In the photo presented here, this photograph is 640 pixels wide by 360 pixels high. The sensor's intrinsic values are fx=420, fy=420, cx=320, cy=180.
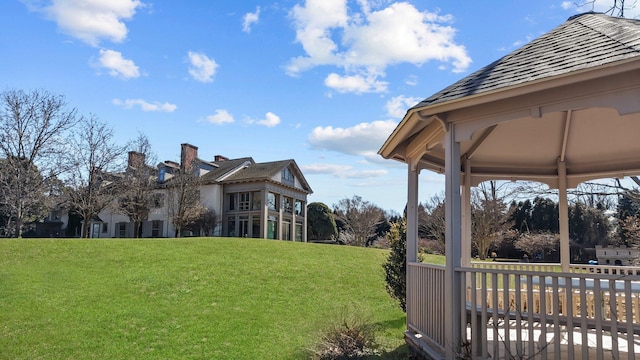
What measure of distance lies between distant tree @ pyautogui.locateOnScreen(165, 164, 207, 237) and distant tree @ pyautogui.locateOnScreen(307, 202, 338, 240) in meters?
12.5

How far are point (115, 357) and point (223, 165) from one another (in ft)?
99.2

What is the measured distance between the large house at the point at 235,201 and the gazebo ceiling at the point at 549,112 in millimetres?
25693

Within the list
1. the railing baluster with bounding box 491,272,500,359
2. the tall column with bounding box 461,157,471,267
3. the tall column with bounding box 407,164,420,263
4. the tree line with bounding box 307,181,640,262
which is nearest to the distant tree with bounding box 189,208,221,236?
the tree line with bounding box 307,181,640,262

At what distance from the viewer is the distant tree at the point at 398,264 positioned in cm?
983

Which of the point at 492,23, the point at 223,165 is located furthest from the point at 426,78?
the point at 223,165

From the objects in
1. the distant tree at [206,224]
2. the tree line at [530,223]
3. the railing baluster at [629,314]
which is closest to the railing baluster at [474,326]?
the railing baluster at [629,314]

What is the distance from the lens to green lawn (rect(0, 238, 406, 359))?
8.13 meters

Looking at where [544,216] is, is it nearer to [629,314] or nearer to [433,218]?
[433,218]

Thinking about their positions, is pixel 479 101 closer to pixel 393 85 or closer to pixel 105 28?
pixel 393 85

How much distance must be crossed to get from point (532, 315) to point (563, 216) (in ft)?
14.5

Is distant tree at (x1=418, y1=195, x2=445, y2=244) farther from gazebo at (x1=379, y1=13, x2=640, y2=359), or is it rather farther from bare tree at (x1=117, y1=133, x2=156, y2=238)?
gazebo at (x1=379, y1=13, x2=640, y2=359)

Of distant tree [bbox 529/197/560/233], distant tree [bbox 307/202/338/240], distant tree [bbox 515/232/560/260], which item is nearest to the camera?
distant tree [bbox 515/232/560/260]

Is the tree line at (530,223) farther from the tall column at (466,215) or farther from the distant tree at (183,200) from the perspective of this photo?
the tall column at (466,215)

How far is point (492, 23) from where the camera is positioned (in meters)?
8.43
